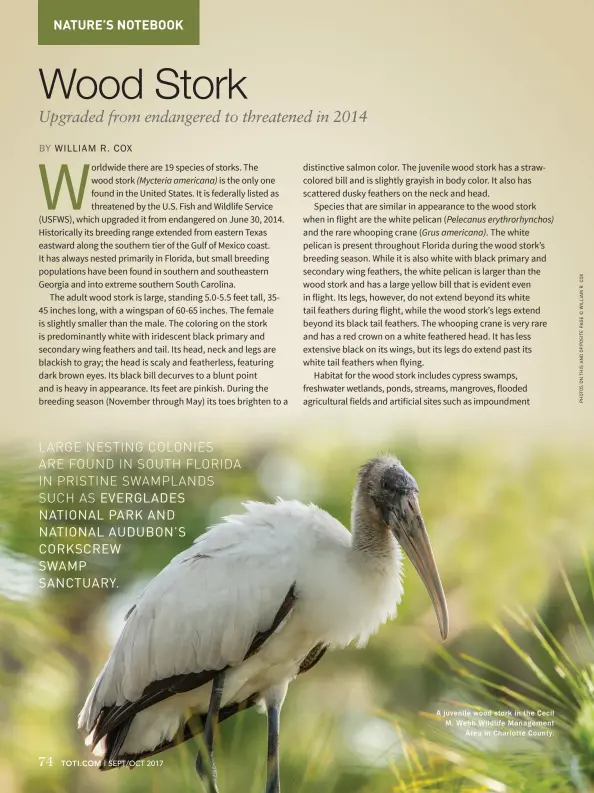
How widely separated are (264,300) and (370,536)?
2.71ft

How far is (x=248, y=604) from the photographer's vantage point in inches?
101

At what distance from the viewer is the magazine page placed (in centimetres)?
293

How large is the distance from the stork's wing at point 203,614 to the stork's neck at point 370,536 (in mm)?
223

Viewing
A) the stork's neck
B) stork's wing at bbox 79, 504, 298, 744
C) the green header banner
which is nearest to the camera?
stork's wing at bbox 79, 504, 298, 744

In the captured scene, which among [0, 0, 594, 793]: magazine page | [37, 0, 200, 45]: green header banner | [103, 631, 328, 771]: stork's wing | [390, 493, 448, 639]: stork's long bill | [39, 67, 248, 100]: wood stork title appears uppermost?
[37, 0, 200, 45]: green header banner

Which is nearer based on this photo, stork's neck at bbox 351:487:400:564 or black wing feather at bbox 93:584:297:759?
black wing feather at bbox 93:584:297:759

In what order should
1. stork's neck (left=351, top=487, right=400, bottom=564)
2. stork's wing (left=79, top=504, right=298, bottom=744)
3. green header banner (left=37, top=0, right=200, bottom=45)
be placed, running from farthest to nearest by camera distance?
green header banner (left=37, top=0, right=200, bottom=45) < stork's neck (left=351, top=487, right=400, bottom=564) < stork's wing (left=79, top=504, right=298, bottom=744)

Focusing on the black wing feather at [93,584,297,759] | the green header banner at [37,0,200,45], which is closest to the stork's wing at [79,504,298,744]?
the black wing feather at [93,584,297,759]

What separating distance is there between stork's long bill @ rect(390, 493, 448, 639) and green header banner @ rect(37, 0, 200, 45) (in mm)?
1638

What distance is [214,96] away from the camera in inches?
117

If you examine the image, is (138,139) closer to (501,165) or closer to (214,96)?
(214,96)

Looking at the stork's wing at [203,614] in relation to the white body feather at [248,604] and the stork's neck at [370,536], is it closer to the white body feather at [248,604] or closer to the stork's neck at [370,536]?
the white body feather at [248,604]

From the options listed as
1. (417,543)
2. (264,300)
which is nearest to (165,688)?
(417,543)

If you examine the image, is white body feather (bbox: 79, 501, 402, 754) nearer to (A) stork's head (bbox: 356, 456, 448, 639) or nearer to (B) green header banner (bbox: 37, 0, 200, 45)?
(A) stork's head (bbox: 356, 456, 448, 639)
